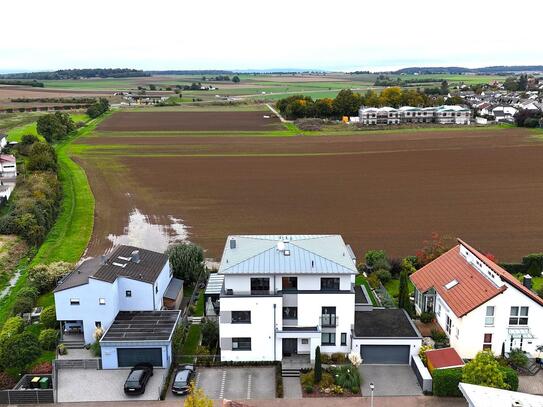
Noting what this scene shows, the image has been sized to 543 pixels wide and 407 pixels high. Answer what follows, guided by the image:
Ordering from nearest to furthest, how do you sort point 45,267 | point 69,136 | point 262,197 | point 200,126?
point 45,267 < point 262,197 < point 69,136 < point 200,126

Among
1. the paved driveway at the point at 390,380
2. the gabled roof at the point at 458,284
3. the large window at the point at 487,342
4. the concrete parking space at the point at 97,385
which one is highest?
the gabled roof at the point at 458,284

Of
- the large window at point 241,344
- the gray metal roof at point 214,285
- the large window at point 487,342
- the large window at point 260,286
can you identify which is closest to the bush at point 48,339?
the gray metal roof at point 214,285

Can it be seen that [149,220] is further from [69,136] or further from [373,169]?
[69,136]

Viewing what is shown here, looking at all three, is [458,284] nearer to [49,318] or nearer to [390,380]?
[390,380]

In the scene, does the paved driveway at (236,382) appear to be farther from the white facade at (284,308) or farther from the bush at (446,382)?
the bush at (446,382)

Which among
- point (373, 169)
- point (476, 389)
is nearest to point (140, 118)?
point (373, 169)
